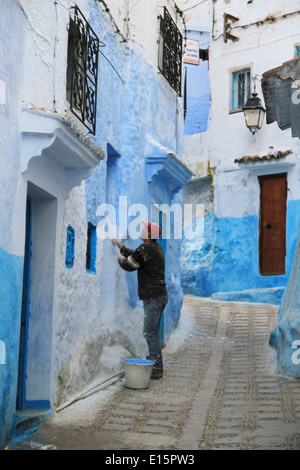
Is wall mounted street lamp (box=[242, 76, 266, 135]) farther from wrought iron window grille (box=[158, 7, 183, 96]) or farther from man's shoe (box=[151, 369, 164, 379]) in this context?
man's shoe (box=[151, 369, 164, 379])

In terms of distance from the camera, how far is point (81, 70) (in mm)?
6086

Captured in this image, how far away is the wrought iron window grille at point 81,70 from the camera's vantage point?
5820 millimetres

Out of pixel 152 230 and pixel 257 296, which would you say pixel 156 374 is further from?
pixel 257 296

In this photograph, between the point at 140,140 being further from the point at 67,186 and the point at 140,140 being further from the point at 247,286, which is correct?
the point at 247,286

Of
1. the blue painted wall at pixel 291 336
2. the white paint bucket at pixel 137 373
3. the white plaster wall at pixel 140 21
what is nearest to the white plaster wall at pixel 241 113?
the white plaster wall at pixel 140 21

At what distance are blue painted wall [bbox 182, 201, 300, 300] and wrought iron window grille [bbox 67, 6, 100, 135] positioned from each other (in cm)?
848

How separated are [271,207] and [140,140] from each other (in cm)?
673

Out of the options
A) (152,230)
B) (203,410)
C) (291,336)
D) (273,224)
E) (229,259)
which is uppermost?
(273,224)

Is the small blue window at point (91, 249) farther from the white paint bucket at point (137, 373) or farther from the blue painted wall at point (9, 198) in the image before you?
the blue painted wall at point (9, 198)

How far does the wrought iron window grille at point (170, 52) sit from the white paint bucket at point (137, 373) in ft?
16.4

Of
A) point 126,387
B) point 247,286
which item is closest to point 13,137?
point 126,387

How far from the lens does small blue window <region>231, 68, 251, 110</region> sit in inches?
596

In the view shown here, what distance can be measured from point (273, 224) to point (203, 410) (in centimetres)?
932

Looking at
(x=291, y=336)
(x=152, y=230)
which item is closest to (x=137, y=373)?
(x=152, y=230)
